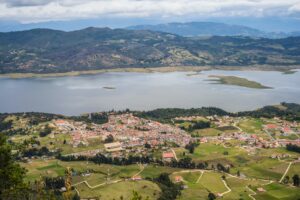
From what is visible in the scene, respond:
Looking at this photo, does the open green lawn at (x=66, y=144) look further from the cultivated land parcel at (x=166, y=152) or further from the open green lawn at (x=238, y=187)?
the open green lawn at (x=238, y=187)

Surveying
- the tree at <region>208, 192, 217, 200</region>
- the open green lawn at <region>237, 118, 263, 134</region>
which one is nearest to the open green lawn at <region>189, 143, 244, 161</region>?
the open green lawn at <region>237, 118, 263, 134</region>

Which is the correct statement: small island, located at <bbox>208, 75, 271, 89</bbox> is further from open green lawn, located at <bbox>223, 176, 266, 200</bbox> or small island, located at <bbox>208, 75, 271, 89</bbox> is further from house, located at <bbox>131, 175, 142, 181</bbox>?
house, located at <bbox>131, 175, 142, 181</bbox>

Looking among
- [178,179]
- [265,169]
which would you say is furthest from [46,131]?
[265,169]

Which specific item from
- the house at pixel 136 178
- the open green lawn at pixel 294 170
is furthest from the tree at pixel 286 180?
the house at pixel 136 178

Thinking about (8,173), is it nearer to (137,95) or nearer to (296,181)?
(296,181)

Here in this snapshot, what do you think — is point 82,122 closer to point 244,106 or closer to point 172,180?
point 172,180

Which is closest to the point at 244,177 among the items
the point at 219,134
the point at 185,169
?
the point at 185,169
